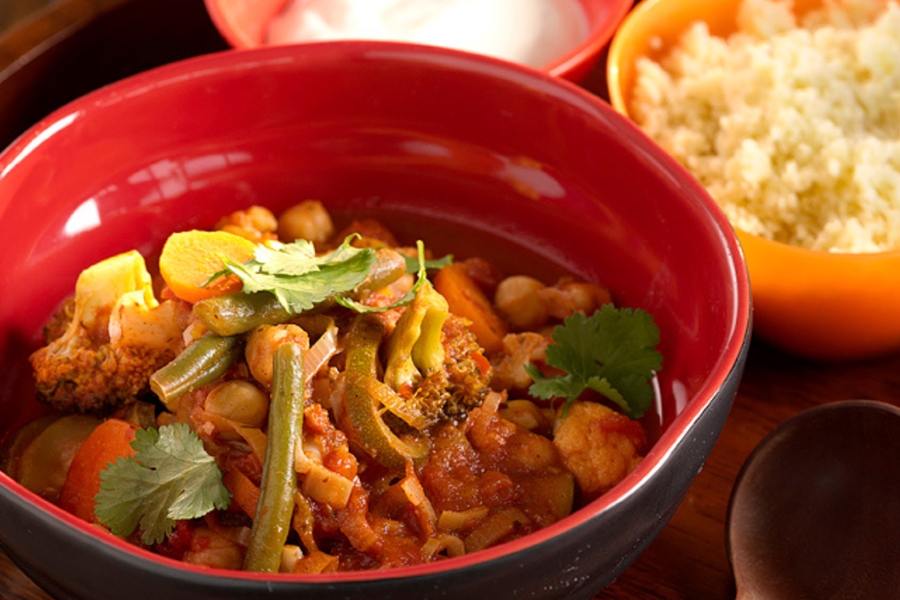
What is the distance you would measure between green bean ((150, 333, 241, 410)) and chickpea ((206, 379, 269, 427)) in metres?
0.04

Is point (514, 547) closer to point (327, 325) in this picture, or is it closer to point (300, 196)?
point (327, 325)

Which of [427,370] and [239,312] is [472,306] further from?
[239,312]

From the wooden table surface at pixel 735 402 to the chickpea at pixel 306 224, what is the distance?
87 centimetres

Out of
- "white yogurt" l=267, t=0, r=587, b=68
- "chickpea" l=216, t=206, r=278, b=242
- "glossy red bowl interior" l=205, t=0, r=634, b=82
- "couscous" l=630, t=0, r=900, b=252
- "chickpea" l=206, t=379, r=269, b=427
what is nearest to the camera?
"chickpea" l=206, t=379, r=269, b=427

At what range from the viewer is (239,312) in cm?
175

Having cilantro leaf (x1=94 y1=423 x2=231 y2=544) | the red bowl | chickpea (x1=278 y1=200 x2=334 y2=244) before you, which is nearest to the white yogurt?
the red bowl

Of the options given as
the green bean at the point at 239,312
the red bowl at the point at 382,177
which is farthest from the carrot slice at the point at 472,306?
the green bean at the point at 239,312

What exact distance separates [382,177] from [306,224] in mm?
245

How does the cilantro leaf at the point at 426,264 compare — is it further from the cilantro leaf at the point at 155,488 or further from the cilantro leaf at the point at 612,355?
the cilantro leaf at the point at 155,488

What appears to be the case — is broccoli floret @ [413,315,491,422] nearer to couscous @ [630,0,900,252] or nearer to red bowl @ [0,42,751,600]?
red bowl @ [0,42,751,600]

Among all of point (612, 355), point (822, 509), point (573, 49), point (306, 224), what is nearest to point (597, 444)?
point (612, 355)

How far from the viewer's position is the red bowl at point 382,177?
6.61 feet

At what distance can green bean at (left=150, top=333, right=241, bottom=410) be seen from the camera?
67.1 inches

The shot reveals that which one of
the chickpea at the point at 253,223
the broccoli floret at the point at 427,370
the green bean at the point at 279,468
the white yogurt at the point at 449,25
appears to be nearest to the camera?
the green bean at the point at 279,468
